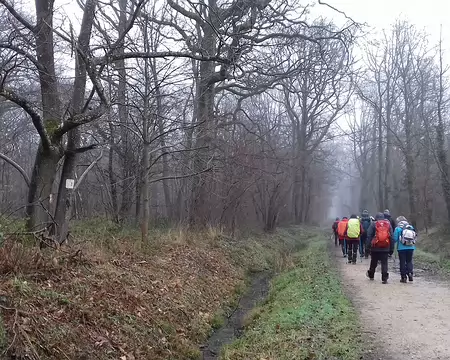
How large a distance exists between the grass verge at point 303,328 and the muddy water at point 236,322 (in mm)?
427

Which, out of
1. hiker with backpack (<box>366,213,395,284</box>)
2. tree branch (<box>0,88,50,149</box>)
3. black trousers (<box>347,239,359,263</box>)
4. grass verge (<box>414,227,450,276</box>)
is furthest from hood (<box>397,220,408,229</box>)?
tree branch (<box>0,88,50,149</box>)

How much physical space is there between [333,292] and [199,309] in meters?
3.08

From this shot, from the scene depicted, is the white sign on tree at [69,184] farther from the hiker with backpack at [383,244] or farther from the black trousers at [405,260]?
the black trousers at [405,260]

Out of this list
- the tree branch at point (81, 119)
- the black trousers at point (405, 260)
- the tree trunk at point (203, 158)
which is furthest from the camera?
the tree trunk at point (203, 158)

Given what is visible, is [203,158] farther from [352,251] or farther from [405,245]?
[405,245]

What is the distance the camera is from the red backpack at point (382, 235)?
1214cm

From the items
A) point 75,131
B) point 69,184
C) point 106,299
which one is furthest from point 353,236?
point 106,299

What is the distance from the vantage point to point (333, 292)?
1088 centimetres

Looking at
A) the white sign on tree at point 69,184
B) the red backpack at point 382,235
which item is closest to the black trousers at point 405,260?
the red backpack at point 382,235

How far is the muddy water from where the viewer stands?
9.13 metres

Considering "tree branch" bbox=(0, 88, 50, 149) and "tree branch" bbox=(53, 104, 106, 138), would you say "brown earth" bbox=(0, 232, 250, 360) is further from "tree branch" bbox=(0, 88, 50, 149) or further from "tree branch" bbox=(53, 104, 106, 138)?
"tree branch" bbox=(53, 104, 106, 138)

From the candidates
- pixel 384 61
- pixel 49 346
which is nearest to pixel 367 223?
pixel 49 346

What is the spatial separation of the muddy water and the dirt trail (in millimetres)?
2538

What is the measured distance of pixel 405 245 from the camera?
1188 cm
